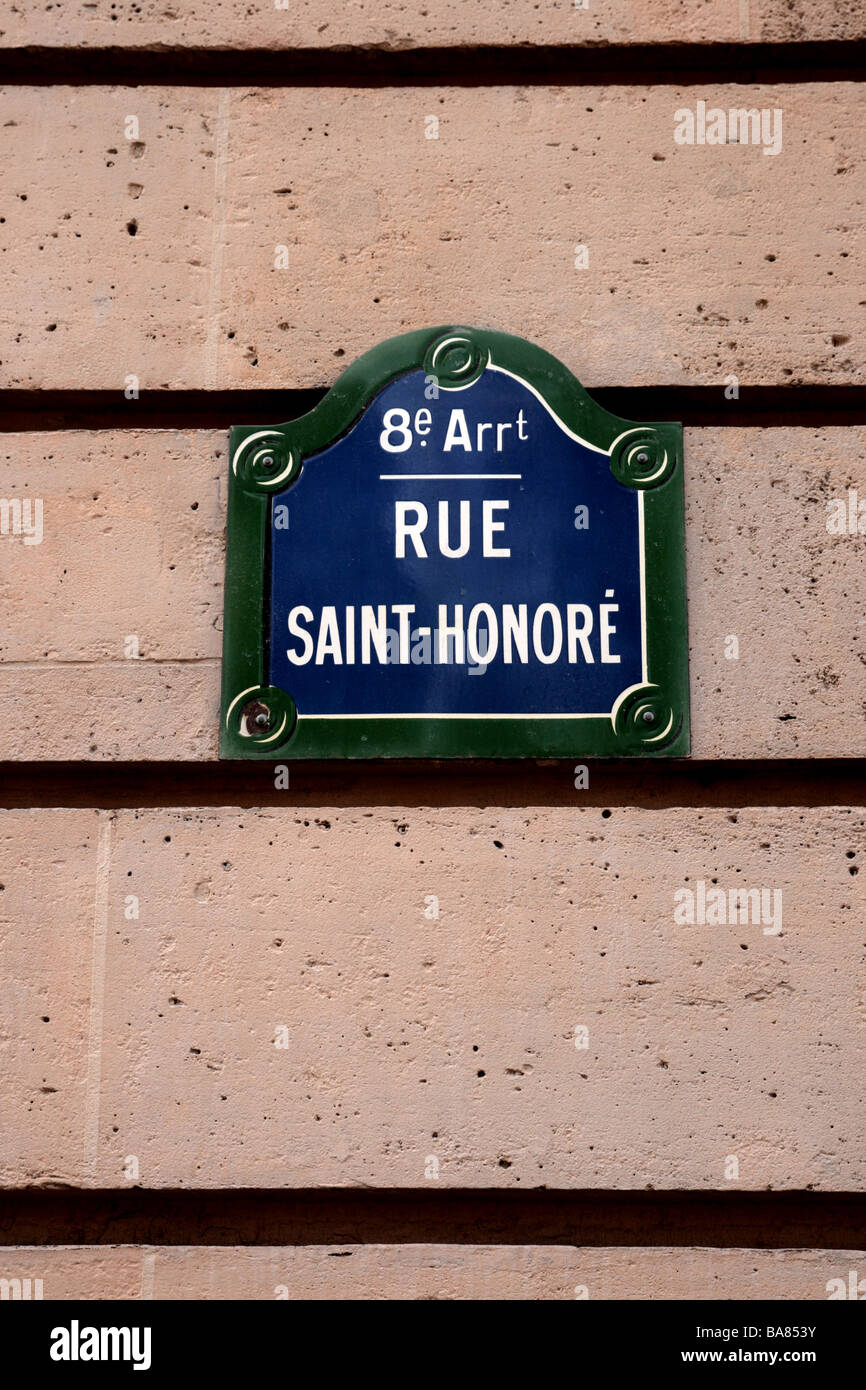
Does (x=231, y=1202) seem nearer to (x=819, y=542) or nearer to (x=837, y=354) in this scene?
(x=819, y=542)

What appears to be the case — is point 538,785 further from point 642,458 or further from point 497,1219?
point 497,1219

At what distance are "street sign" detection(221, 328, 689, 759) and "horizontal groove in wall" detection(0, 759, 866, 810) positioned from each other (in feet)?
0.17

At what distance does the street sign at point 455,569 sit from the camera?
2203 mm

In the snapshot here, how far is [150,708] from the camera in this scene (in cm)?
227

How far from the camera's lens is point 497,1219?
2131mm

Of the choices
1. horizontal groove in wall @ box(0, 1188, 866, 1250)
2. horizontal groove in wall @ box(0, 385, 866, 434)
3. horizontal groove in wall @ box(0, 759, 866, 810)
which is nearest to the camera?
A: horizontal groove in wall @ box(0, 1188, 866, 1250)

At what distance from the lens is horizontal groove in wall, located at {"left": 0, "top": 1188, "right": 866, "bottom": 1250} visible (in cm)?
212

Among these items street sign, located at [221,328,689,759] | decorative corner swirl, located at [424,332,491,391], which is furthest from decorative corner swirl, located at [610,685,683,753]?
decorative corner swirl, located at [424,332,491,391]

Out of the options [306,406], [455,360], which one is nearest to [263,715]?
[306,406]

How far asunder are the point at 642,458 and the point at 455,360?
1.34 ft

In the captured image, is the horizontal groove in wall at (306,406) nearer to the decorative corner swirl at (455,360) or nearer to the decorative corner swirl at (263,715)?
the decorative corner swirl at (455,360)

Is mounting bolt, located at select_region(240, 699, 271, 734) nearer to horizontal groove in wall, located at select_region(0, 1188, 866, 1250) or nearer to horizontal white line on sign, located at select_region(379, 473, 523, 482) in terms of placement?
horizontal white line on sign, located at select_region(379, 473, 523, 482)
